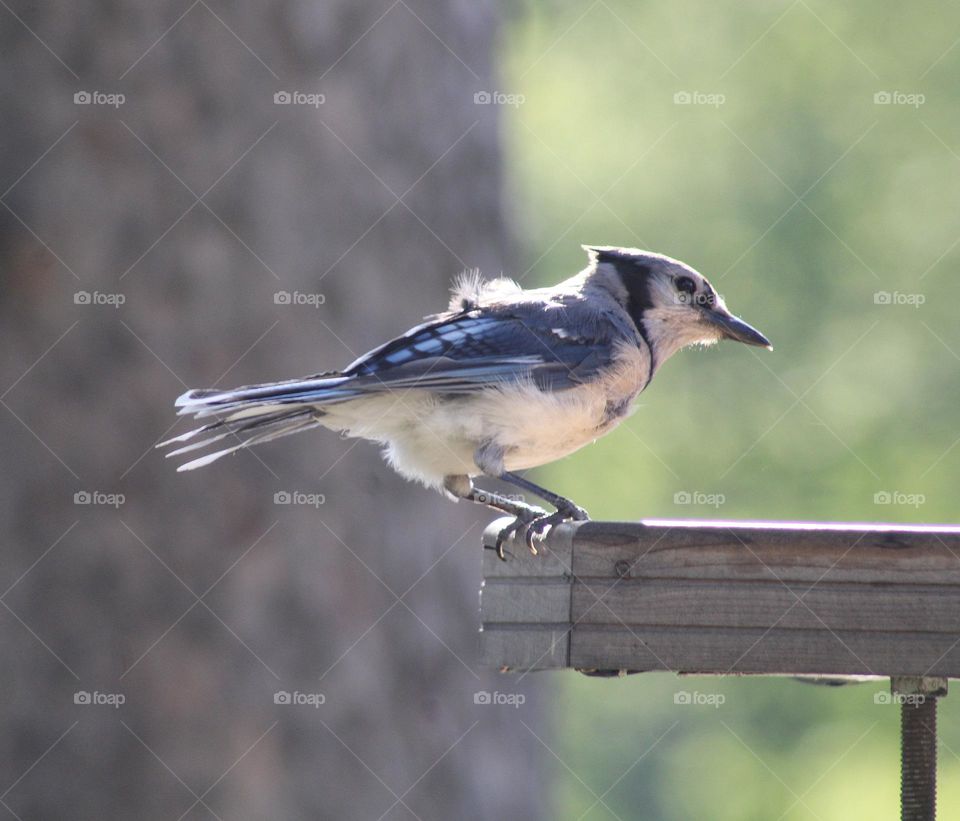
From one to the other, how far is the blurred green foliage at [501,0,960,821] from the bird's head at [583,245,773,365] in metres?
5.94

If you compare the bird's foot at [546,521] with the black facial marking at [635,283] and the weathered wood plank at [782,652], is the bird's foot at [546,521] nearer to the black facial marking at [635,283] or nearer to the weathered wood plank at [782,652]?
the weathered wood plank at [782,652]

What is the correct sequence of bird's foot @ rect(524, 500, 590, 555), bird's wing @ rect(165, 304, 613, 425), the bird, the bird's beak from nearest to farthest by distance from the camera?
bird's foot @ rect(524, 500, 590, 555)
bird's wing @ rect(165, 304, 613, 425)
the bird
the bird's beak

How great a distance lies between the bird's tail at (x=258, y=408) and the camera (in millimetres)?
3920

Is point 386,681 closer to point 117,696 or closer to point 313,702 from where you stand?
point 313,702

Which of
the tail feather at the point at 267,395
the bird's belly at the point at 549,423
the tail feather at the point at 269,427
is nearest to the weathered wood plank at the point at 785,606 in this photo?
the bird's belly at the point at 549,423

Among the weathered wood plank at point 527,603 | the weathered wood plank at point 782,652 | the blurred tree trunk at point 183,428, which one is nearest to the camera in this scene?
the weathered wood plank at point 782,652

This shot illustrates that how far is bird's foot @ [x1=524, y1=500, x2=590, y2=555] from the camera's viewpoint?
10.6ft

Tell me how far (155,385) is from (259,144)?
1030 millimetres

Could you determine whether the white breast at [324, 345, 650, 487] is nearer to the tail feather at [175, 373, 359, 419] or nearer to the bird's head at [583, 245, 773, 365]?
the tail feather at [175, 373, 359, 419]

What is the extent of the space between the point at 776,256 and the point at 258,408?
29.2 ft

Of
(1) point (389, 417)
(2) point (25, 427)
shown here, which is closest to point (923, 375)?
(1) point (389, 417)

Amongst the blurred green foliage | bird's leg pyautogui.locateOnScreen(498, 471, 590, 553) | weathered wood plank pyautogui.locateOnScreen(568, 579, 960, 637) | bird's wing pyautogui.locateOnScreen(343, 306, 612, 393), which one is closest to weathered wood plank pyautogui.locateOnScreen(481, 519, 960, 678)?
weathered wood plank pyautogui.locateOnScreen(568, 579, 960, 637)

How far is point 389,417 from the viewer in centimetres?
454

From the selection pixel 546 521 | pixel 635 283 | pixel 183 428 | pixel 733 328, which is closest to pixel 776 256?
pixel 635 283
